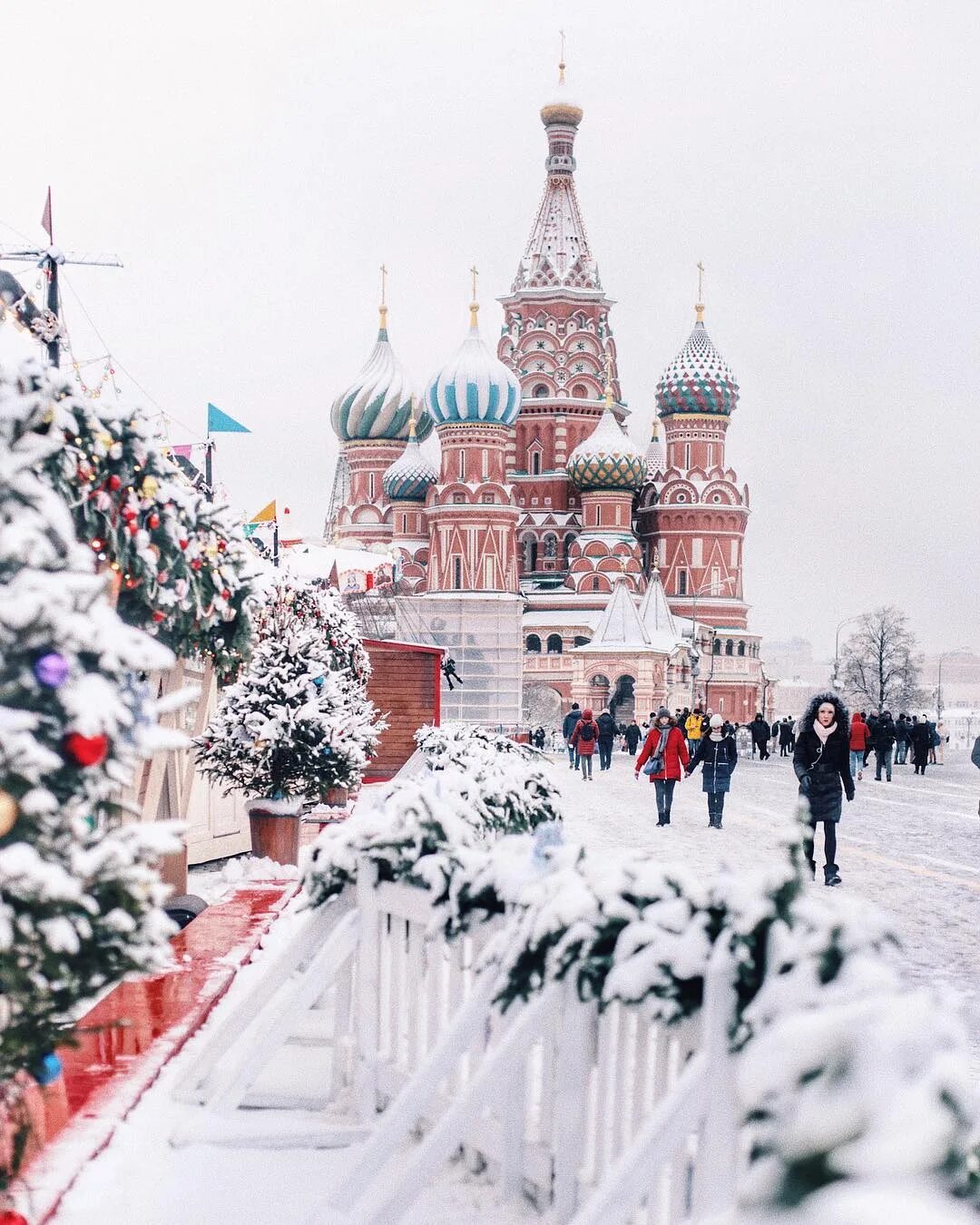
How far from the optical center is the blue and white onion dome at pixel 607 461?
79.6m

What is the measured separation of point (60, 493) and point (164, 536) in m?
0.67

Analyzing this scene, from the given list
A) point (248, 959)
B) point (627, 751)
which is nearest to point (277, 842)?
point (248, 959)

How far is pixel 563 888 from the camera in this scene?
3939 millimetres

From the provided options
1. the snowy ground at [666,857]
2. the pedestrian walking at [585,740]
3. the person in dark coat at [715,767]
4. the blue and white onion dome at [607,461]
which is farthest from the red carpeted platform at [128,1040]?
the blue and white onion dome at [607,461]

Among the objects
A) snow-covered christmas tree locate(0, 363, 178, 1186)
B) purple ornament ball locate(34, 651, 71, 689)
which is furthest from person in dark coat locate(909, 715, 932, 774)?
purple ornament ball locate(34, 651, 71, 689)

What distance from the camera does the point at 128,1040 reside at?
6.23m

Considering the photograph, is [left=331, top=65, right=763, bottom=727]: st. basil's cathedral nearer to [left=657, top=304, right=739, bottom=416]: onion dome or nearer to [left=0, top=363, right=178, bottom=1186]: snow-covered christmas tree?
[left=657, top=304, right=739, bottom=416]: onion dome

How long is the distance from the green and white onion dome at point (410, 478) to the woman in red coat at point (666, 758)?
211 ft

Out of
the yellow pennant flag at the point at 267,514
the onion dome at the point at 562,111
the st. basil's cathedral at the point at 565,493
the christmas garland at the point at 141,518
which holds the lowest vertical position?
the christmas garland at the point at 141,518

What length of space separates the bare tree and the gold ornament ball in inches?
2839

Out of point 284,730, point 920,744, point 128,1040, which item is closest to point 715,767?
point 284,730

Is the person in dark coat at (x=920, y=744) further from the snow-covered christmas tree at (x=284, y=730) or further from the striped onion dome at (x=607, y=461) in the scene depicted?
the striped onion dome at (x=607, y=461)

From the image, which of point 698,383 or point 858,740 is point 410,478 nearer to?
point 698,383

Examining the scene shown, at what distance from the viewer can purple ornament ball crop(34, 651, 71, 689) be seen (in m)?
3.00
